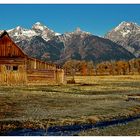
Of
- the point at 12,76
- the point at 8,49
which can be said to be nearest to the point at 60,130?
the point at 12,76

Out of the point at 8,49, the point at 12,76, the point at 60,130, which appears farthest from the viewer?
the point at 8,49

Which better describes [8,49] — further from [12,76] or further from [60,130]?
[60,130]

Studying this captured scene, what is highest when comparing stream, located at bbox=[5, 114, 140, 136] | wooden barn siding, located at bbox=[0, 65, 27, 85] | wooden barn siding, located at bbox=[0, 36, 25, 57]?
wooden barn siding, located at bbox=[0, 36, 25, 57]

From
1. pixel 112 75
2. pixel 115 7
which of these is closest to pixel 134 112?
pixel 115 7

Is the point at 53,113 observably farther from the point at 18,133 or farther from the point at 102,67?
the point at 102,67

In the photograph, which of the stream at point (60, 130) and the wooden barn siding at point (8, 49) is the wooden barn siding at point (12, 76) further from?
the stream at point (60, 130)

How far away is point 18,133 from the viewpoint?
72.1 feet

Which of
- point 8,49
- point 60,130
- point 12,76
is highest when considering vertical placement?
point 8,49

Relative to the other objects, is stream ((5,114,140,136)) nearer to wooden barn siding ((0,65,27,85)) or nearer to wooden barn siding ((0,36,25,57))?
wooden barn siding ((0,65,27,85))

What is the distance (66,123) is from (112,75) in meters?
89.3

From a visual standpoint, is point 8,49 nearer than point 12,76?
No

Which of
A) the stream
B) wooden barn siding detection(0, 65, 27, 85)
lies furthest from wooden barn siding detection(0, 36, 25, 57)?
the stream

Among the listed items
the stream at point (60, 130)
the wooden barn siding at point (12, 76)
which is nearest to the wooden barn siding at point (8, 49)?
the wooden barn siding at point (12, 76)

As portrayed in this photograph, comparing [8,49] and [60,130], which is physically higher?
[8,49]
